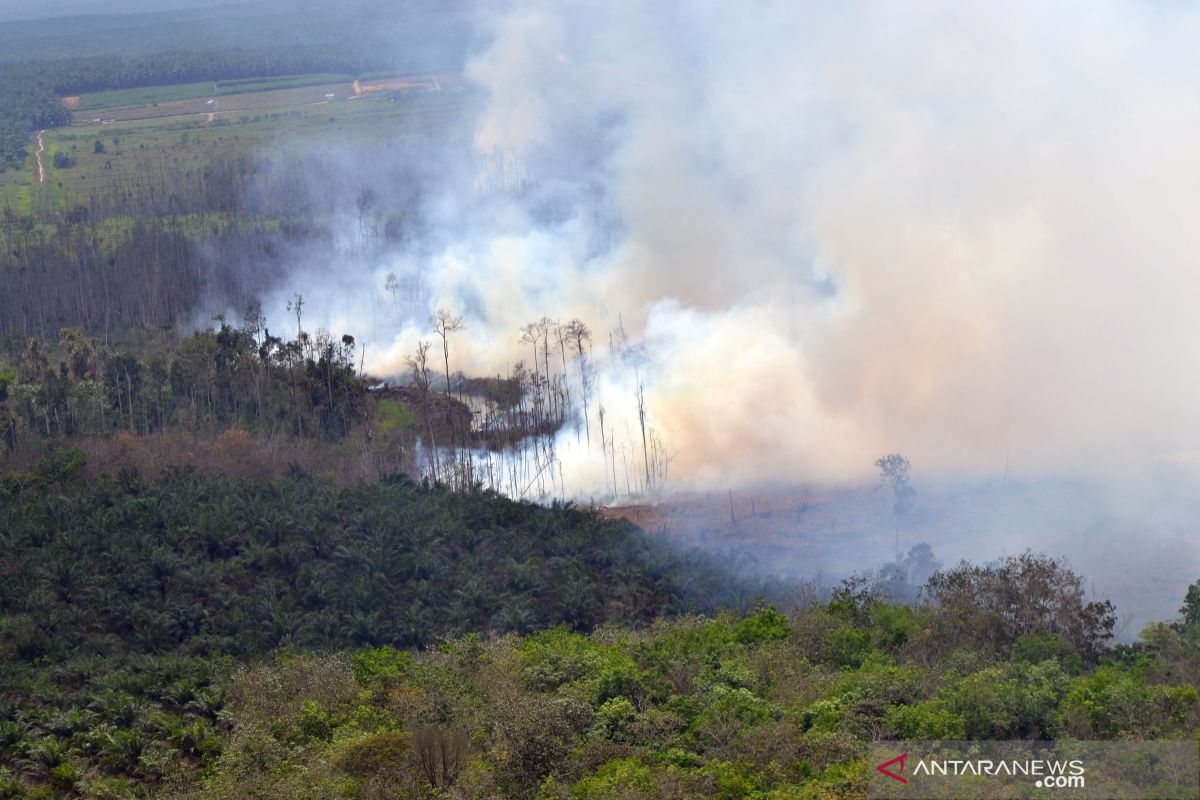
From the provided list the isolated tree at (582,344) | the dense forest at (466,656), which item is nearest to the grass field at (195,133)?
the isolated tree at (582,344)

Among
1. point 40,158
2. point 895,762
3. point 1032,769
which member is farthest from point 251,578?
point 40,158

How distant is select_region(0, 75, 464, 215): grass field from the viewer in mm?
168375

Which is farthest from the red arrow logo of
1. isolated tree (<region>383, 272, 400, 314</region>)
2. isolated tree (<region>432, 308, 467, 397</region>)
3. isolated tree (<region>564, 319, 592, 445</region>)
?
isolated tree (<region>383, 272, 400, 314</region>)

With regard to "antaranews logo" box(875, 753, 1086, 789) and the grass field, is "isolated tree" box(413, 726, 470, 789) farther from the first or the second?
the grass field

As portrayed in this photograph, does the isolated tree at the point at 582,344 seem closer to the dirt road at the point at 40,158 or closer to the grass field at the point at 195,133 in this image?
the grass field at the point at 195,133

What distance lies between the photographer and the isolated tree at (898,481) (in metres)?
84.9

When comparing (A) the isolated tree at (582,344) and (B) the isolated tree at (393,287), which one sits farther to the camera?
(B) the isolated tree at (393,287)

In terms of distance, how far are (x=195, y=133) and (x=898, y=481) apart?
126m

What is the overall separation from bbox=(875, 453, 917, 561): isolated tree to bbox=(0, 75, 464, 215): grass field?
10066cm

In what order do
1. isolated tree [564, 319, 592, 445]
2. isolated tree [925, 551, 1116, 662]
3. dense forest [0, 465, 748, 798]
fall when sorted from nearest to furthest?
1. isolated tree [925, 551, 1116, 662]
2. dense forest [0, 465, 748, 798]
3. isolated tree [564, 319, 592, 445]

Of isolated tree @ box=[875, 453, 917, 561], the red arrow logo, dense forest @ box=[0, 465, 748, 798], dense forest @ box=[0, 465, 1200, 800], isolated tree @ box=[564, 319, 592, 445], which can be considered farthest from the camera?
isolated tree @ box=[564, 319, 592, 445]

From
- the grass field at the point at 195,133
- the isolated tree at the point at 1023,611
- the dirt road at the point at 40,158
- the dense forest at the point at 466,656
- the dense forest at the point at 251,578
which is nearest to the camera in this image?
the dense forest at the point at 466,656

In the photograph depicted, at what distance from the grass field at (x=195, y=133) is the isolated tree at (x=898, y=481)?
330 ft

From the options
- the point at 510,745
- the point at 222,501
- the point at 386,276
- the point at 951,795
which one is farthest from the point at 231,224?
the point at 951,795
